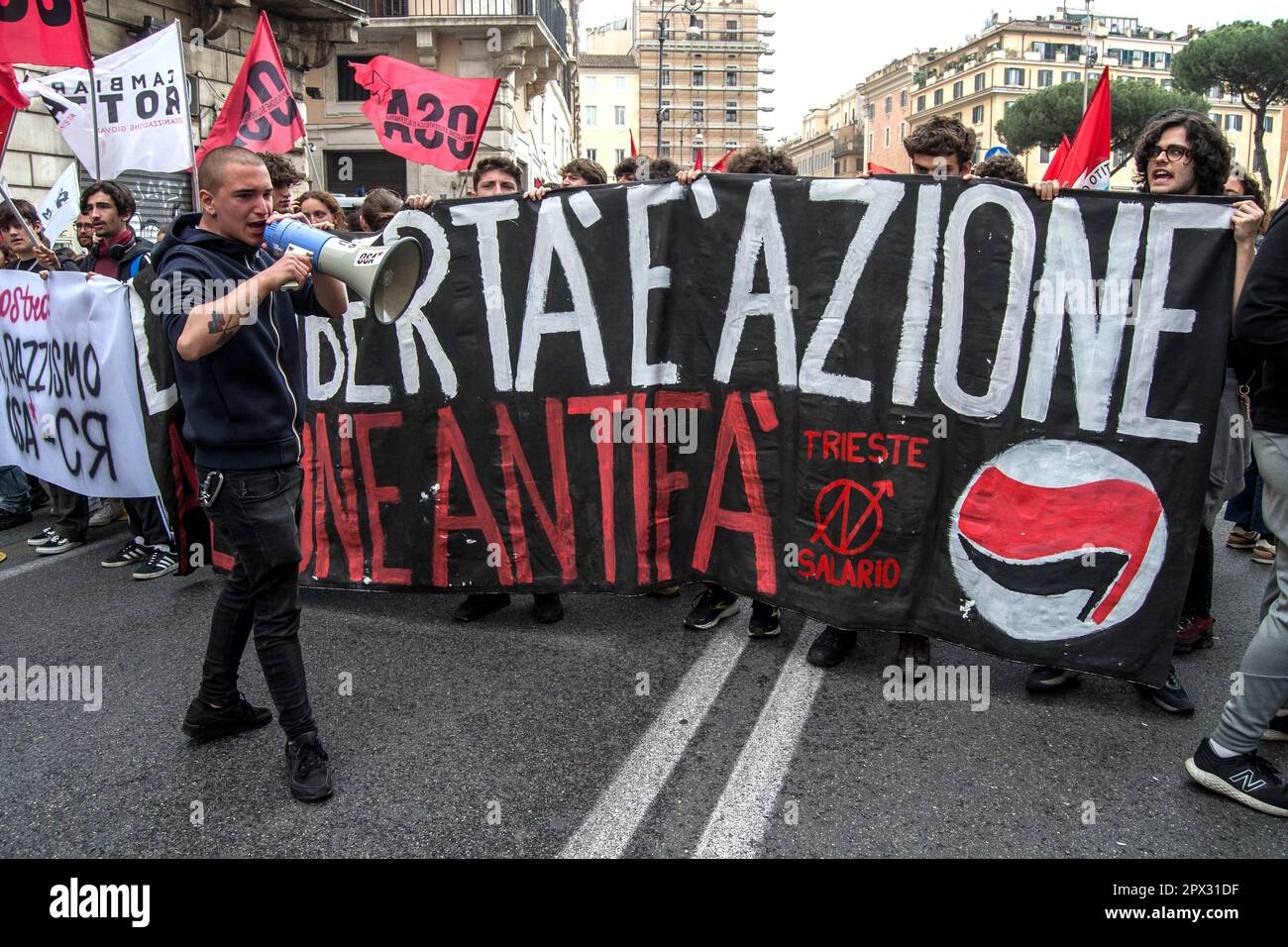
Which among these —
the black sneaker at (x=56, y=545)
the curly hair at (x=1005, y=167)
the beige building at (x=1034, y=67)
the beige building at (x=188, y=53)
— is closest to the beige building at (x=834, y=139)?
the beige building at (x=1034, y=67)

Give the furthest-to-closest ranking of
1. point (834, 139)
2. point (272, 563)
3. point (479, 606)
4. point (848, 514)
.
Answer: point (834, 139)
point (479, 606)
point (848, 514)
point (272, 563)

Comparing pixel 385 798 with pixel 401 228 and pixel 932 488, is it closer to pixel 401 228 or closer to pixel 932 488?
pixel 932 488

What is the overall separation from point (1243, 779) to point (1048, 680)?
0.80 metres

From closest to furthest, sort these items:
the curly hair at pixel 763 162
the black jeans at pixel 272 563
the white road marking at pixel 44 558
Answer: the black jeans at pixel 272 563, the curly hair at pixel 763 162, the white road marking at pixel 44 558

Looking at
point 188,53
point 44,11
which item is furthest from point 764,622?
point 188,53

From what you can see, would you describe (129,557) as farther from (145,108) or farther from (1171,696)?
(1171,696)

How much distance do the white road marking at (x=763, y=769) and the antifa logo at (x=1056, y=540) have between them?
75 cm

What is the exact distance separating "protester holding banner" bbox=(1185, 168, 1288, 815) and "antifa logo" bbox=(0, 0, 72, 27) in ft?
22.3

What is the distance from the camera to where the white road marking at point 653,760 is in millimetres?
2570

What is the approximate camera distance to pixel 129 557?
17.7ft

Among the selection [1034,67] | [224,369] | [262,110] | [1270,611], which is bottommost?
[1270,611]

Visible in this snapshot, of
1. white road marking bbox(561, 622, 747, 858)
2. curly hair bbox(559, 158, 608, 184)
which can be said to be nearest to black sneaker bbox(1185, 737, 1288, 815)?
white road marking bbox(561, 622, 747, 858)

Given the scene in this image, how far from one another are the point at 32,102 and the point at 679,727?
12.7 metres

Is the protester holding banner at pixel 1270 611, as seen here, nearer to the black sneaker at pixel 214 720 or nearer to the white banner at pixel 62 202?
Result: the black sneaker at pixel 214 720
